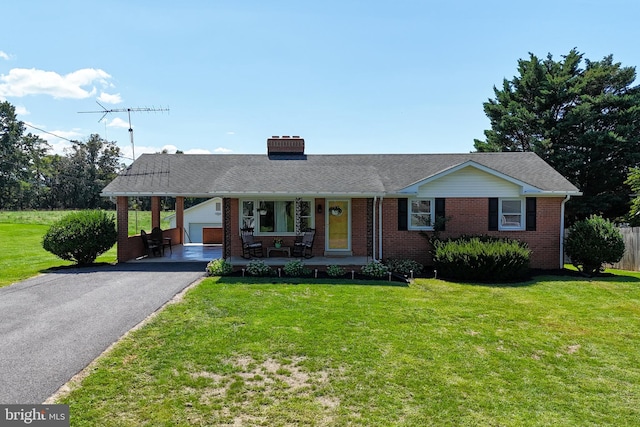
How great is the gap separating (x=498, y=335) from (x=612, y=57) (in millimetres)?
33340

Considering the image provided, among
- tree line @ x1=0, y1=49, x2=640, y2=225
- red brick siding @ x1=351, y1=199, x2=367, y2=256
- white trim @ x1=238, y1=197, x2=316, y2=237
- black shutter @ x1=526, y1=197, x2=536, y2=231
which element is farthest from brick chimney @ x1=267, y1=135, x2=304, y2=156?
tree line @ x1=0, y1=49, x2=640, y2=225

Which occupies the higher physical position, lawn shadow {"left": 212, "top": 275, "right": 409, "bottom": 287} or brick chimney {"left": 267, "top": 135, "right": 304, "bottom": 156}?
brick chimney {"left": 267, "top": 135, "right": 304, "bottom": 156}

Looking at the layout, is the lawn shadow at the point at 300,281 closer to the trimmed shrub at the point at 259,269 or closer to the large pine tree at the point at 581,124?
the trimmed shrub at the point at 259,269

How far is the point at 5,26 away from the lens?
1301 cm

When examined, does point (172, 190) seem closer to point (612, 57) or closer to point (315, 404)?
point (315, 404)

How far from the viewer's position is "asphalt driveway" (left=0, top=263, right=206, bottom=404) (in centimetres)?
486

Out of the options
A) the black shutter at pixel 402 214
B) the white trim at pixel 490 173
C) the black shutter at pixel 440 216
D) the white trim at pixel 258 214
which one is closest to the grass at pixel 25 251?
the white trim at pixel 258 214

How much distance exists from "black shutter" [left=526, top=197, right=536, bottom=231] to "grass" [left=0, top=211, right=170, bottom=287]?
16155 mm

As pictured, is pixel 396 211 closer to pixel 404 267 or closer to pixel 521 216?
pixel 404 267

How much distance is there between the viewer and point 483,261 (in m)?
11.6

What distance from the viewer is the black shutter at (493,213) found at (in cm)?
1394

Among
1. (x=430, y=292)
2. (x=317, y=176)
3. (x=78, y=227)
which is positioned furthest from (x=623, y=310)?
(x=78, y=227)

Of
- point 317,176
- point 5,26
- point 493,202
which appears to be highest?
point 5,26

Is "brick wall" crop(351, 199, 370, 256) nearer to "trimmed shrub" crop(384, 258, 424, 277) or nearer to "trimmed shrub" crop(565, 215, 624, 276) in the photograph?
"trimmed shrub" crop(384, 258, 424, 277)
